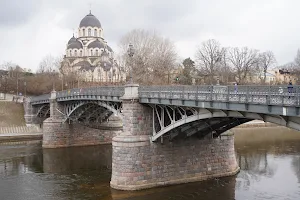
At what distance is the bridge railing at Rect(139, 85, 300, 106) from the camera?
12.4m

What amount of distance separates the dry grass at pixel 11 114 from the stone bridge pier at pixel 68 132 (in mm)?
13019

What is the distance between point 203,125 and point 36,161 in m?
20.2

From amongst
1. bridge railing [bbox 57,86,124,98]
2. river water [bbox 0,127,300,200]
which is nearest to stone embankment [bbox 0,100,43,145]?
river water [bbox 0,127,300,200]

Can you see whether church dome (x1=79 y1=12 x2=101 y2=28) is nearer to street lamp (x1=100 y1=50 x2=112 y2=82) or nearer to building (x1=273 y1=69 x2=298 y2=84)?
street lamp (x1=100 y1=50 x2=112 y2=82)

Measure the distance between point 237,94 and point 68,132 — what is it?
101 ft

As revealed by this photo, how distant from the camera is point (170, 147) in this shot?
904 inches

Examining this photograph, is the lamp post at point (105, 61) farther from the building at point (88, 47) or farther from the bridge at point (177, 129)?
the bridge at point (177, 129)

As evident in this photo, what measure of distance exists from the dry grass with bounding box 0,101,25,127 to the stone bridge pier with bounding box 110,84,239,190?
35.3 meters

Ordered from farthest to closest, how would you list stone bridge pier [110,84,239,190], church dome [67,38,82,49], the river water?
church dome [67,38,82,49] → stone bridge pier [110,84,239,190] → the river water

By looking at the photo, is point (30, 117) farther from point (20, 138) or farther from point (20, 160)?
point (20, 160)

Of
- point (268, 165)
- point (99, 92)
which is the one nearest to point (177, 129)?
point (268, 165)

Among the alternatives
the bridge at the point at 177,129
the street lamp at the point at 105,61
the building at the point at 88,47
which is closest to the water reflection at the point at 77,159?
the bridge at the point at 177,129

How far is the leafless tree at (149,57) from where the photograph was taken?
180 ft

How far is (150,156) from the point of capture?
73.3 feet
